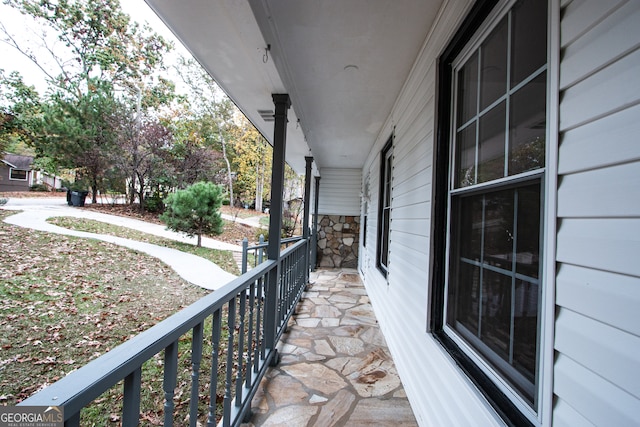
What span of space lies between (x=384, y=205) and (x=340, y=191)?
3.23 metres

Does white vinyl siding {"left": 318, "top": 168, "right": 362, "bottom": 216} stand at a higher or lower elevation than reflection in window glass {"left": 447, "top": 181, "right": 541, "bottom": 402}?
higher

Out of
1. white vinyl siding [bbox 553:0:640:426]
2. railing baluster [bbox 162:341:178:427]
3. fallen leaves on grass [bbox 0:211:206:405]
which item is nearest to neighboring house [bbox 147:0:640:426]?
white vinyl siding [bbox 553:0:640:426]

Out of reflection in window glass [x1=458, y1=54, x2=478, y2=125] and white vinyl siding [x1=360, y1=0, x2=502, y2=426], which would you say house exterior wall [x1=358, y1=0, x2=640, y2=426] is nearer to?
white vinyl siding [x1=360, y1=0, x2=502, y2=426]

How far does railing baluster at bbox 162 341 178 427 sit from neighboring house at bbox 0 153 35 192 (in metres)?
26.3

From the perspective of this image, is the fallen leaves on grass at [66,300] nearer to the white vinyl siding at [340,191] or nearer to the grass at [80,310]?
the grass at [80,310]

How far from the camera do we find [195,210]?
804 centimetres

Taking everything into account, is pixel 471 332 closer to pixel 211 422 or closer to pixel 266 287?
pixel 211 422

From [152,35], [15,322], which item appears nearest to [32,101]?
[152,35]

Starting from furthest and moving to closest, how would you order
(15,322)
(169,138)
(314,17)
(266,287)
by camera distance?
1. (169,138)
2. (15,322)
3. (266,287)
4. (314,17)

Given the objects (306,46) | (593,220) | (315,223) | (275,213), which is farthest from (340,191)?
(593,220)

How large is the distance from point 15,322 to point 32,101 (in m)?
11.4

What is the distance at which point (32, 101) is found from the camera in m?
10.7

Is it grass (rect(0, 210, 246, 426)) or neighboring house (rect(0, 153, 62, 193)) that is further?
neighboring house (rect(0, 153, 62, 193))

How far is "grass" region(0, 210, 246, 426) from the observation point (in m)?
2.41
